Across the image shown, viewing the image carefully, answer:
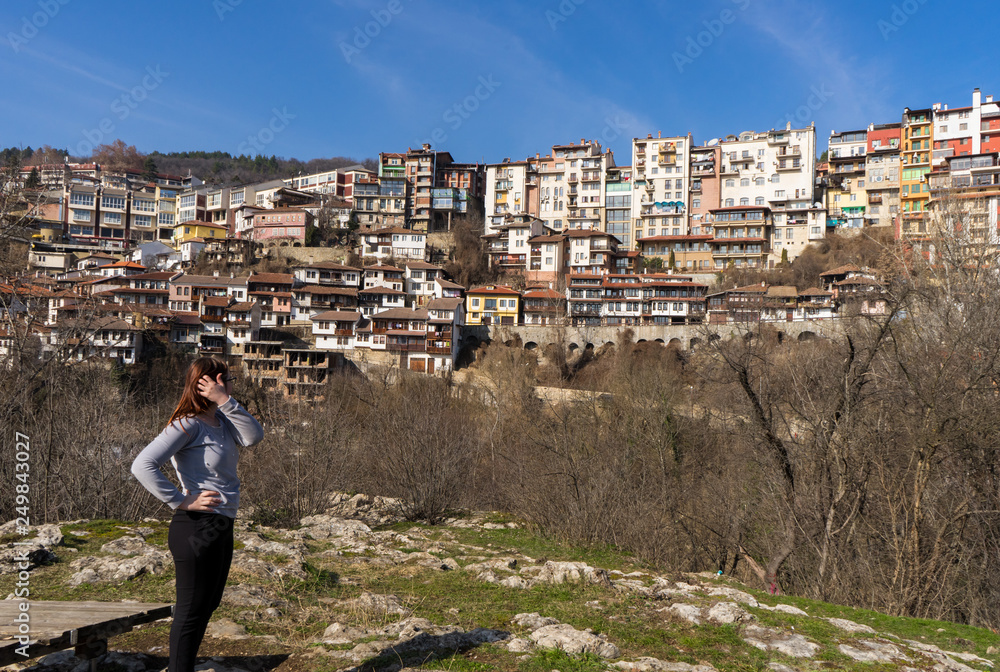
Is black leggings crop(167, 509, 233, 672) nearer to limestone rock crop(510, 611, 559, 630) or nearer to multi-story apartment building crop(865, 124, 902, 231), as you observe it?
limestone rock crop(510, 611, 559, 630)

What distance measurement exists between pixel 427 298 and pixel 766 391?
51.5 metres

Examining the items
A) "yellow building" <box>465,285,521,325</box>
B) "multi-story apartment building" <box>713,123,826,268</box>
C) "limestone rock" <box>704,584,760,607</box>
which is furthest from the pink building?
"limestone rock" <box>704,584,760,607</box>

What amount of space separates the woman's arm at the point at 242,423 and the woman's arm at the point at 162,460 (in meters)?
0.20

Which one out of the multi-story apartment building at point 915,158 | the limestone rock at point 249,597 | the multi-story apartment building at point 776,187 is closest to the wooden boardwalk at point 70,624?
the limestone rock at point 249,597

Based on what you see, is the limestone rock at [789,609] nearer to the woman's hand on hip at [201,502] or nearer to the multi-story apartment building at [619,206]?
the woman's hand on hip at [201,502]

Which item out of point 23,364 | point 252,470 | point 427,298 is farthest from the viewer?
point 427,298

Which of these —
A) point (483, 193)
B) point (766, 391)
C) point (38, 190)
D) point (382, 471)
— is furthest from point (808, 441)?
point (483, 193)

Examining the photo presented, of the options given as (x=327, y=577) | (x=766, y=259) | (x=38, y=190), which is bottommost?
(x=327, y=577)

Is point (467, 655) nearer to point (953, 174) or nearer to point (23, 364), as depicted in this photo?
point (23, 364)

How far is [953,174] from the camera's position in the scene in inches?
2601

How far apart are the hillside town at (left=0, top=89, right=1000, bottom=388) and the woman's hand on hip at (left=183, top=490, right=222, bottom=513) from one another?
42492 mm

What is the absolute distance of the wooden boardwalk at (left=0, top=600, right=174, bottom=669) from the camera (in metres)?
3.69

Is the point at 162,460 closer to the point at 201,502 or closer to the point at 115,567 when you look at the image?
the point at 201,502

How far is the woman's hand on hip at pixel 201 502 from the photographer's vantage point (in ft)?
12.0
